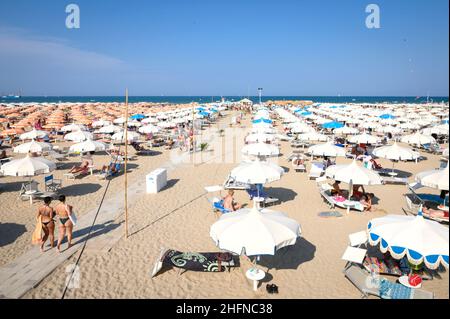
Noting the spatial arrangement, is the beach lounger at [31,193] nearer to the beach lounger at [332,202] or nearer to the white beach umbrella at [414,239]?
the beach lounger at [332,202]

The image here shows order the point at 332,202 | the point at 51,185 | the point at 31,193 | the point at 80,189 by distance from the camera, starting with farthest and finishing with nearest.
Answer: the point at 80,189
the point at 51,185
the point at 31,193
the point at 332,202

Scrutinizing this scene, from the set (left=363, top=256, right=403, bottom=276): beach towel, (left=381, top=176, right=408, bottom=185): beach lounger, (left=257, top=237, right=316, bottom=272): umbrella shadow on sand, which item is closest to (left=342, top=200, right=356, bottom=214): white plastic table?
(left=257, top=237, right=316, bottom=272): umbrella shadow on sand

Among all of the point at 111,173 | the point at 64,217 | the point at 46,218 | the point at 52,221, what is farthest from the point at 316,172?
the point at 46,218

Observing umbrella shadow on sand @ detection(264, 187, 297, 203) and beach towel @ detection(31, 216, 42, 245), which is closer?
beach towel @ detection(31, 216, 42, 245)

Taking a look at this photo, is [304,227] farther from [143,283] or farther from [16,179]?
[16,179]

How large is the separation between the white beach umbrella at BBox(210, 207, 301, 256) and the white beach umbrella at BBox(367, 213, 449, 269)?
1531 millimetres

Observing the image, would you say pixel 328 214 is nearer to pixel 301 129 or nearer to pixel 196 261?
pixel 196 261

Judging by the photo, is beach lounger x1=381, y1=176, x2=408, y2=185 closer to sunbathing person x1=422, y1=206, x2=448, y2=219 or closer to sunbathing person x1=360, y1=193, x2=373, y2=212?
sunbathing person x1=360, y1=193, x2=373, y2=212

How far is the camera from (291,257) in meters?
6.69

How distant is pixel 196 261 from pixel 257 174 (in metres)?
3.60

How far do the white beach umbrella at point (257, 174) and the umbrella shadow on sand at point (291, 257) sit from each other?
86.1 inches

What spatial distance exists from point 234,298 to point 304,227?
348 cm

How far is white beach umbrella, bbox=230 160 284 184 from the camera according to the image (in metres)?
8.73

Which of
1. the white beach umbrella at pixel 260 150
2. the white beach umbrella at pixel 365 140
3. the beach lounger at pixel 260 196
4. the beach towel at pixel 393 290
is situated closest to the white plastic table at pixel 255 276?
the beach towel at pixel 393 290
